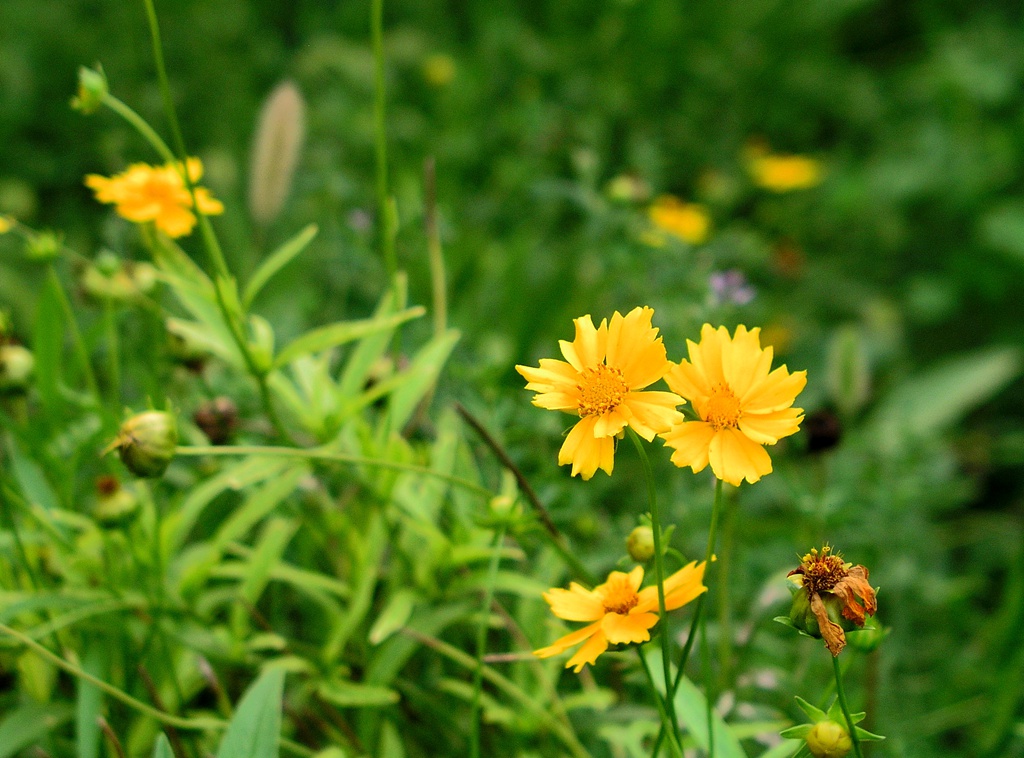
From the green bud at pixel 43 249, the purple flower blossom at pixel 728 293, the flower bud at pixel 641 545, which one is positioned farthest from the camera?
the purple flower blossom at pixel 728 293

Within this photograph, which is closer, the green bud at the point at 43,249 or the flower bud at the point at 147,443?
the flower bud at the point at 147,443

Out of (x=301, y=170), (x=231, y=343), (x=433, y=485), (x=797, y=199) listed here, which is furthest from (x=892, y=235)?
(x=231, y=343)

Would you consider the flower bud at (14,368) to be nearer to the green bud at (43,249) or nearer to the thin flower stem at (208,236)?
the green bud at (43,249)

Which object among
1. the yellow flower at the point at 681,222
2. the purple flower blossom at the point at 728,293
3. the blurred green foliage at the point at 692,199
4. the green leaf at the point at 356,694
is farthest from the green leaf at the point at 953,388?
the green leaf at the point at 356,694

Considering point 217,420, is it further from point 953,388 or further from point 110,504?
point 953,388

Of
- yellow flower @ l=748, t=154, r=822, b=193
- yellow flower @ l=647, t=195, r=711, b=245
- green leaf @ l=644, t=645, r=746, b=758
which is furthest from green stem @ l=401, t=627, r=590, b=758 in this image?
yellow flower @ l=748, t=154, r=822, b=193

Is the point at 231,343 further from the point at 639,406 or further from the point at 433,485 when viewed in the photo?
the point at 639,406

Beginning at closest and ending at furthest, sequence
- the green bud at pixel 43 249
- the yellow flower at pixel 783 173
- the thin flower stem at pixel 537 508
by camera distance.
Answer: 1. the thin flower stem at pixel 537 508
2. the green bud at pixel 43 249
3. the yellow flower at pixel 783 173

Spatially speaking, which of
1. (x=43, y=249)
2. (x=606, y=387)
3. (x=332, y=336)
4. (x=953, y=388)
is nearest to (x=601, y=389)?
(x=606, y=387)
